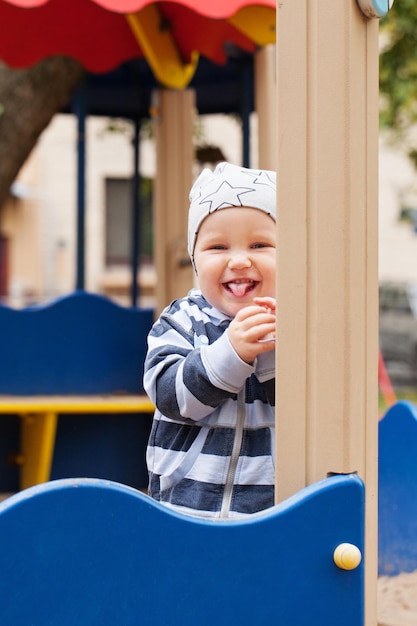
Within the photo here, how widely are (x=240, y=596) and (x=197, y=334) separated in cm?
50

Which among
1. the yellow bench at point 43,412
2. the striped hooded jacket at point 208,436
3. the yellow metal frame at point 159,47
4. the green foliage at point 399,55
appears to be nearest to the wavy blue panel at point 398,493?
the striped hooded jacket at point 208,436

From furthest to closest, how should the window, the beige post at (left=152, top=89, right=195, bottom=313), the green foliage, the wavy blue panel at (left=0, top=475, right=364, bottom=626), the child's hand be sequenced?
the window → the green foliage → the beige post at (left=152, top=89, right=195, bottom=313) → the child's hand → the wavy blue panel at (left=0, top=475, right=364, bottom=626)

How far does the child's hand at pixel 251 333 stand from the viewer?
138cm

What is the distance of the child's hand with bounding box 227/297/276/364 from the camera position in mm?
1382

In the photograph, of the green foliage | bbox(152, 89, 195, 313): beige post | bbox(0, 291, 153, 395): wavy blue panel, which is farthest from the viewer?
the green foliage

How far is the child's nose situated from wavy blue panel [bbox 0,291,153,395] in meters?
2.40

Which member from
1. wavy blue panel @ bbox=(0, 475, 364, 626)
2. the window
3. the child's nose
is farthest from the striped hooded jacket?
the window

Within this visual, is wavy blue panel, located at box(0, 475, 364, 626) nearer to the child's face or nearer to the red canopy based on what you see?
the child's face

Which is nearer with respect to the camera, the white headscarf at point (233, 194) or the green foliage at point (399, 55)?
the white headscarf at point (233, 194)

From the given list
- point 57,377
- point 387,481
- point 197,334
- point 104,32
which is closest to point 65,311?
point 57,377

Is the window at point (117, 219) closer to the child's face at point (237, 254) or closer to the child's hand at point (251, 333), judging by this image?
the child's face at point (237, 254)

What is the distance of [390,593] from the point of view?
2066 mm

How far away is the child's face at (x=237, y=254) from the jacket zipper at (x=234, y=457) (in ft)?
0.54

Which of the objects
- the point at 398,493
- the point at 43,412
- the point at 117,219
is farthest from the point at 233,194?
the point at 117,219
